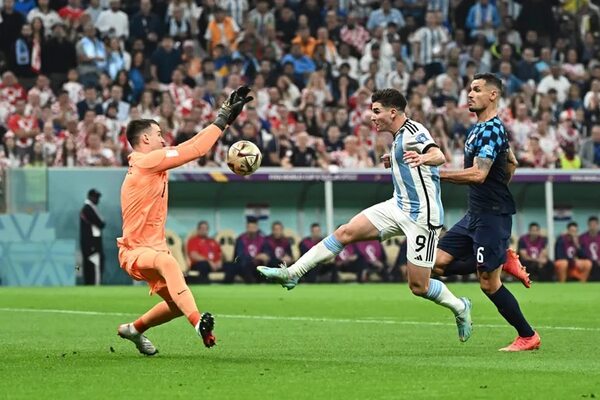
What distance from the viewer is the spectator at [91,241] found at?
26.8 m

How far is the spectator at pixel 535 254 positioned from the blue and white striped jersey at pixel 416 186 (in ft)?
54.4

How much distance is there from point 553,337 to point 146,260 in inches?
172

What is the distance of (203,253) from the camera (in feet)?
89.5

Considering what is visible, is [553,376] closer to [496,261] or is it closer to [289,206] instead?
[496,261]

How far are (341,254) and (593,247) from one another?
17.1 feet

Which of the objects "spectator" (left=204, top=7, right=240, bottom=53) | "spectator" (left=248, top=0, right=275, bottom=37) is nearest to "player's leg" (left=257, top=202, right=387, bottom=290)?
"spectator" (left=204, top=7, right=240, bottom=53)

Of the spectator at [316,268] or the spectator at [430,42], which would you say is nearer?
the spectator at [316,268]

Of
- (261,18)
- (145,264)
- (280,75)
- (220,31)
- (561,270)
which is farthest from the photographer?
(261,18)

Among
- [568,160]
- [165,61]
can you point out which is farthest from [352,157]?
[568,160]

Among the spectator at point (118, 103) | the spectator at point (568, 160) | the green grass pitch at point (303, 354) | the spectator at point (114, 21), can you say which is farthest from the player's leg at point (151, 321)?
the spectator at point (568, 160)

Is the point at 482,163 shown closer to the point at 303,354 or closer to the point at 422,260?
the point at 422,260

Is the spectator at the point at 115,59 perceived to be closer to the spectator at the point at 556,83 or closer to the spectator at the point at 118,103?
the spectator at the point at 118,103

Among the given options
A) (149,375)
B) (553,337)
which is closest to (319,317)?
(553,337)

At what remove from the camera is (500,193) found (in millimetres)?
12023
